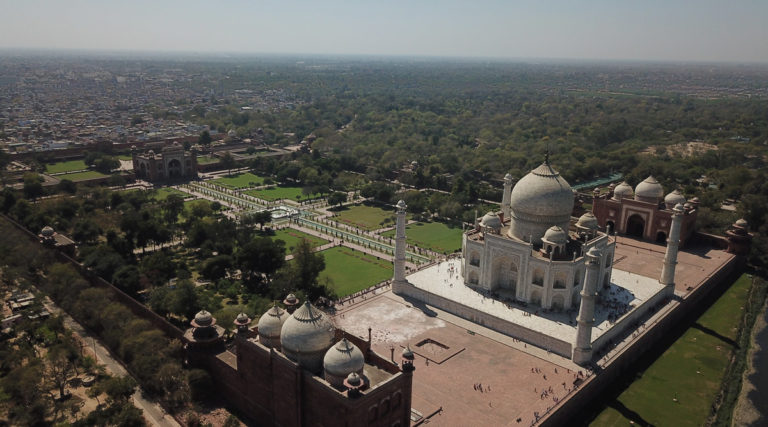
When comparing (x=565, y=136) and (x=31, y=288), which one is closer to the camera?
(x=31, y=288)

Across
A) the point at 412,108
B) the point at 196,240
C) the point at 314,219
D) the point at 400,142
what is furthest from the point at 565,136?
the point at 196,240

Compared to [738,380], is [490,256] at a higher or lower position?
higher

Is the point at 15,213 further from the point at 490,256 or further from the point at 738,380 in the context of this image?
→ the point at 738,380

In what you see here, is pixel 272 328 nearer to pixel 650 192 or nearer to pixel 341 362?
pixel 341 362

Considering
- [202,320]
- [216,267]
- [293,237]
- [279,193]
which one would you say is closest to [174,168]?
[279,193]

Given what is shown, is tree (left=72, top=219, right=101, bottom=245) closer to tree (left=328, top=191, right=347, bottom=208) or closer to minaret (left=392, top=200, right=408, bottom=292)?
tree (left=328, top=191, right=347, bottom=208)
